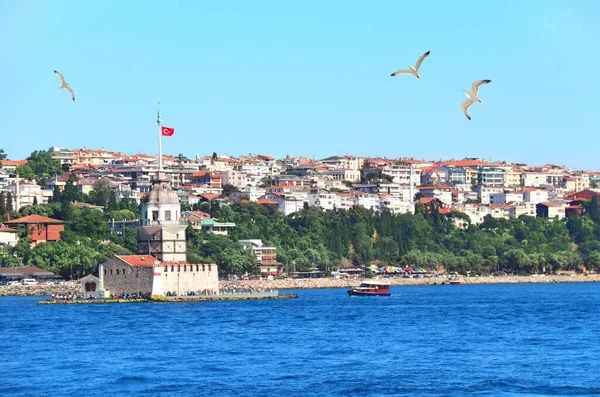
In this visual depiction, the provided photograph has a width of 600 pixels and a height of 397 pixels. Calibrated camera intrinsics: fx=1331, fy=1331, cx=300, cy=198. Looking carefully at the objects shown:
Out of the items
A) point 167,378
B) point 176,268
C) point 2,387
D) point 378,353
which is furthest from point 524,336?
point 176,268

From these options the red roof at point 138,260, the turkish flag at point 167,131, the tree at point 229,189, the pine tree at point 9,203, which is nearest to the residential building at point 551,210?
the tree at point 229,189

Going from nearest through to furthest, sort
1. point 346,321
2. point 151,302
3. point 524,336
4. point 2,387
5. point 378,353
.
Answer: point 2,387, point 378,353, point 524,336, point 346,321, point 151,302

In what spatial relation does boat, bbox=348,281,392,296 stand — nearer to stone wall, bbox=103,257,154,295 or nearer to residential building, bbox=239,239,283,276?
stone wall, bbox=103,257,154,295

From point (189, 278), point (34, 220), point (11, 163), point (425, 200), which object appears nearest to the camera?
point (189, 278)

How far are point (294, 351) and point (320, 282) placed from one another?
60.0m

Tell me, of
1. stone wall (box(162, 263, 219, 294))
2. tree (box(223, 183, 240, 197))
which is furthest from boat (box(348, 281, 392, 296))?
tree (box(223, 183, 240, 197))

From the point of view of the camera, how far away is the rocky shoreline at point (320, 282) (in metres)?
79.7

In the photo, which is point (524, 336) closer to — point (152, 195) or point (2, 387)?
point (2, 387)

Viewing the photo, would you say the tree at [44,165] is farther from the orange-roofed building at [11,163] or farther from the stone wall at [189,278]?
the stone wall at [189,278]

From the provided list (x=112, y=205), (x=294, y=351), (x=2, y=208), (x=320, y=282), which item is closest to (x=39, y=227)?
(x=2, y=208)

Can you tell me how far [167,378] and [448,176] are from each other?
148 m

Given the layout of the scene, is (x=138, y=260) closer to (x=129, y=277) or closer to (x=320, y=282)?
(x=129, y=277)

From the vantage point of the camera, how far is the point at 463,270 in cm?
12050

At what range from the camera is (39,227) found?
328 ft
